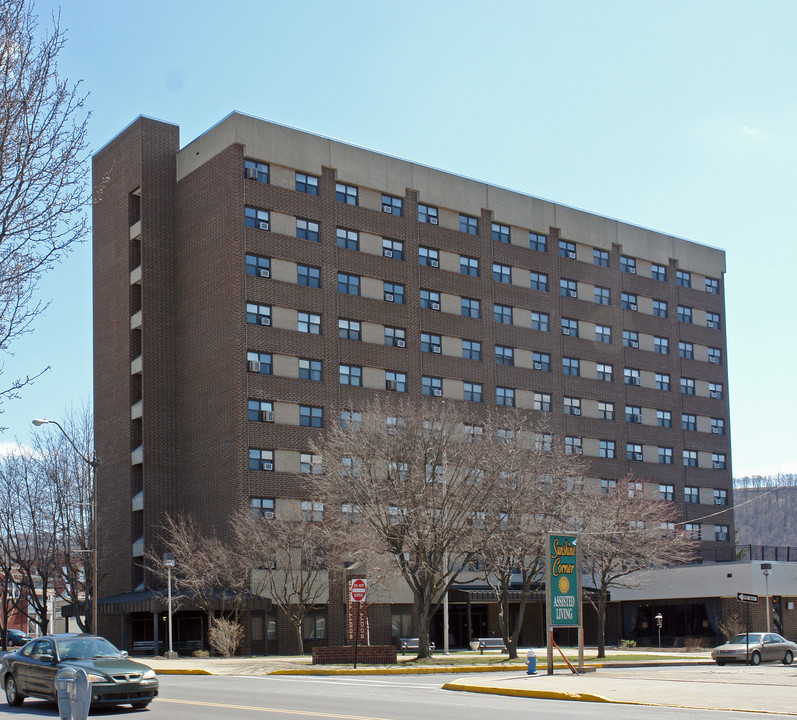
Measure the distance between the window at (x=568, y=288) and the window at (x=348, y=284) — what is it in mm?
18148

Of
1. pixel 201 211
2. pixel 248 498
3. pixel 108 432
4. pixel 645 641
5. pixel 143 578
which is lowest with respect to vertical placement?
pixel 645 641

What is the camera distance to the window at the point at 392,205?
6550 centimetres

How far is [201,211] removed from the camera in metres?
61.3

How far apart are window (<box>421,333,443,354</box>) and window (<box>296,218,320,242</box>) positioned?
9672mm

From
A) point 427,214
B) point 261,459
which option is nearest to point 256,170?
point 427,214

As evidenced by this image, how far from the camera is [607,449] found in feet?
245

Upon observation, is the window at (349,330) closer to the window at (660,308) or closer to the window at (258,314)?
the window at (258,314)

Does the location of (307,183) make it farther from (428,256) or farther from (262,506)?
(262,506)

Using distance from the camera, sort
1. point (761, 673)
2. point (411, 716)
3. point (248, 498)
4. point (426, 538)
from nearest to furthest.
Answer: point (411, 716), point (761, 673), point (426, 538), point (248, 498)

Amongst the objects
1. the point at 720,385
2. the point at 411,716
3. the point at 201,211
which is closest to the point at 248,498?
the point at 201,211

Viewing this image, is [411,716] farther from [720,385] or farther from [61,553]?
[720,385]

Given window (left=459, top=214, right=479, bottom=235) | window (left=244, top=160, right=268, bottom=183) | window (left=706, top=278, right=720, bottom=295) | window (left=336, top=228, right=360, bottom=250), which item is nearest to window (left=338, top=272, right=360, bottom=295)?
window (left=336, top=228, right=360, bottom=250)

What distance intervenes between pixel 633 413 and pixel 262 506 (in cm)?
3265

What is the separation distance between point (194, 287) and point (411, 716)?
151 ft
